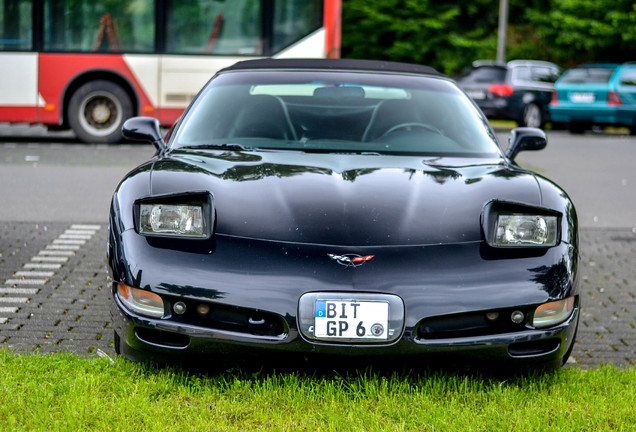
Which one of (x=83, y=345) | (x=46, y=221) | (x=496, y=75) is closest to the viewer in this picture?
(x=83, y=345)

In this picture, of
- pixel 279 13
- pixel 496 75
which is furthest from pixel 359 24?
pixel 279 13

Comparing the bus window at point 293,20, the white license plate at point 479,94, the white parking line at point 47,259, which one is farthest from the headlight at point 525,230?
the white license plate at point 479,94

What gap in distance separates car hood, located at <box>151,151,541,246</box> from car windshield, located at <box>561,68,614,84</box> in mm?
17795

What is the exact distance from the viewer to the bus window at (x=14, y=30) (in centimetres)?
1455

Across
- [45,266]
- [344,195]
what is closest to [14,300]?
[45,266]

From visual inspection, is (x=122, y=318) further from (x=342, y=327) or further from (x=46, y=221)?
(x=46, y=221)

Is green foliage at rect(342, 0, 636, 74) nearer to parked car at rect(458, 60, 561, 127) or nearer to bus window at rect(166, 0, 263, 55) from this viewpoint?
parked car at rect(458, 60, 561, 127)

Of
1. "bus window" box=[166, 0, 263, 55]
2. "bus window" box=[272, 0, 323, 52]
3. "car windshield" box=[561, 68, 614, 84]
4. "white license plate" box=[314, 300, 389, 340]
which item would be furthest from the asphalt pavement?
"car windshield" box=[561, 68, 614, 84]

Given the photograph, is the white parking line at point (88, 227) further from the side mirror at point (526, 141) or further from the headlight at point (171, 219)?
the headlight at point (171, 219)

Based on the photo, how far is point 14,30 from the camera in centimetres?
1456

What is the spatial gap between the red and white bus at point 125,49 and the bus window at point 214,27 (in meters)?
0.02

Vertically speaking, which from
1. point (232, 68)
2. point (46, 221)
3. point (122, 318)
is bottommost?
point (46, 221)

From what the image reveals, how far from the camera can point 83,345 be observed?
14.3 ft

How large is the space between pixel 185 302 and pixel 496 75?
19.0m
